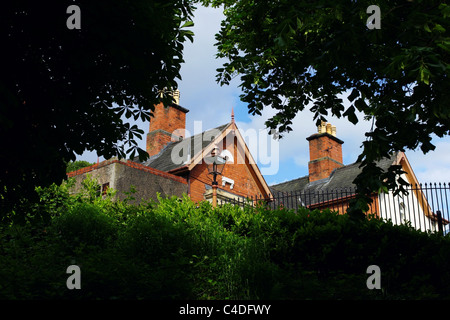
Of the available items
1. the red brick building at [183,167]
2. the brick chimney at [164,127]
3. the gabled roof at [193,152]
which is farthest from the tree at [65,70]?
the brick chimney at [164,127]

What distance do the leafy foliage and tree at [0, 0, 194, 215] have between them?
141 cm

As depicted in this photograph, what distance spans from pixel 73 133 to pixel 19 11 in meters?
1.88

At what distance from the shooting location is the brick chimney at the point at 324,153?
91.2ft

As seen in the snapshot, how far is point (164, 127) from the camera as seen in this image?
24.9 metres

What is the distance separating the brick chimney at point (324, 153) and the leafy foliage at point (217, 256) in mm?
16639

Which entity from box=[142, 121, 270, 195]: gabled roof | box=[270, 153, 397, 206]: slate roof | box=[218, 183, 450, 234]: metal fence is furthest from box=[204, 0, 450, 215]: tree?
box=[270, 153, 397, 206]: slate roof

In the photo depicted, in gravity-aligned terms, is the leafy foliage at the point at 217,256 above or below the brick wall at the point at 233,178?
below

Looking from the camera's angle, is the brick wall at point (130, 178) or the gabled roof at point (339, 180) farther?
the gabled roof at point (339, 180)

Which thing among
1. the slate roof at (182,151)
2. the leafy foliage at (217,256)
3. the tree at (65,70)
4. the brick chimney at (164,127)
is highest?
the brick chimney at (164,127)

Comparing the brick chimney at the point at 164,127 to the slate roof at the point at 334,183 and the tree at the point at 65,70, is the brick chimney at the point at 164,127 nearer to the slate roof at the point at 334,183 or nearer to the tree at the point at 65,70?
the slate roof at the point at 334,183

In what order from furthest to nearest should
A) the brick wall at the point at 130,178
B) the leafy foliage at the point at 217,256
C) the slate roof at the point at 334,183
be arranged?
the slate roof at the point at 334,183 < the brick wall at the point at 130,178 < the leafy foliage at the point at 217,256

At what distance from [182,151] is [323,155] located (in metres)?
9.81

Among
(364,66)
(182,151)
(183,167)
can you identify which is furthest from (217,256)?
(182,151)
